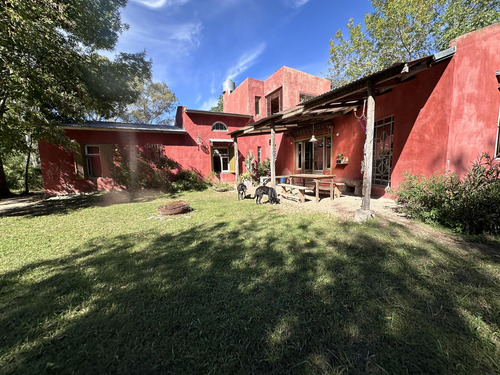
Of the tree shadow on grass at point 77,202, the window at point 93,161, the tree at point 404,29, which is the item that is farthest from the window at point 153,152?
the tree at point 404,29

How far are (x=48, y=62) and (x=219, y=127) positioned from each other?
7867 millimetres

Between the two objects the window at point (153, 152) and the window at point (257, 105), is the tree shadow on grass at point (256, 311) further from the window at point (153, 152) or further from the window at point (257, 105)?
the window at point (257, 105)

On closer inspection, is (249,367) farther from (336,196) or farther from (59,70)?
(59,70)

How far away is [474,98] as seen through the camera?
13.4 feet

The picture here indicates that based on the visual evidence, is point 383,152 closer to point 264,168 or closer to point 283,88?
point 264,168

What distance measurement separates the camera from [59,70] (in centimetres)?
592

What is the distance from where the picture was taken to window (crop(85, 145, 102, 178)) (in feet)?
33.3

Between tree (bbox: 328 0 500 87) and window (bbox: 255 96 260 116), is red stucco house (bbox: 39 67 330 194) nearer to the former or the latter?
window (bbox: 255 96 260 116)

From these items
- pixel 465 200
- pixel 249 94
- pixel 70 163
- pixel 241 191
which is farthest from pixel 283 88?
pixel 70 163

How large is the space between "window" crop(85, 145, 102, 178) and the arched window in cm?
625

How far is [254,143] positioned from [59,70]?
9568mm

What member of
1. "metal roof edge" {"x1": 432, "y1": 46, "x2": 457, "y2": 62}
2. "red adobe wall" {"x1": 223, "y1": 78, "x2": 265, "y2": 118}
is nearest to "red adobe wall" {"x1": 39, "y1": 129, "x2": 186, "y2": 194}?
"red adobe wall" {"x1": 223, "y1": 78, "x2": 265, "y2": 118}

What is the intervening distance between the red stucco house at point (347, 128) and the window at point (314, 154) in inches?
1.9

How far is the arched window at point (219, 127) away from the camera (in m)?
12.4
